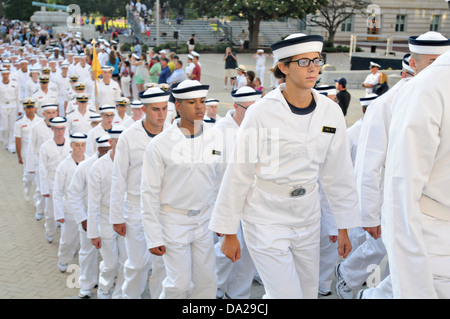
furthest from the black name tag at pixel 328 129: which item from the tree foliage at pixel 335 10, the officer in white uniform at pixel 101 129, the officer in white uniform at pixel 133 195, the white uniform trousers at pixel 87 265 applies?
the tree foliage at pixel 335 10

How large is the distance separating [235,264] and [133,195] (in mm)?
1312

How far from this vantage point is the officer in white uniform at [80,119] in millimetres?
10537

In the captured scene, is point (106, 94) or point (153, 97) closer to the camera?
point (153, 97)

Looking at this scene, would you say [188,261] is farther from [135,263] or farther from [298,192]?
[298,192]

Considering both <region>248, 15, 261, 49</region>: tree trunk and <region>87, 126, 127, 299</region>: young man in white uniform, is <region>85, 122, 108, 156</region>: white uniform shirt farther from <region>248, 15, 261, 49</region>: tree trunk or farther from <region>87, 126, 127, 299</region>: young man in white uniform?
<region>248, 15, 261, 49</region>: tree trunk

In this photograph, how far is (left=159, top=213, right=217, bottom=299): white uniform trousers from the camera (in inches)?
181

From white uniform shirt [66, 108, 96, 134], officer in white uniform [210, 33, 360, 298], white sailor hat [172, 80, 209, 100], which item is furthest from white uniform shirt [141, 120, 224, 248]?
white uniform shirt [66, 108, 96, 134]

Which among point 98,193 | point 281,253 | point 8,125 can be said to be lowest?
point 8,125

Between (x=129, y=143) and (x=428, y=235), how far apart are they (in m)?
3.63

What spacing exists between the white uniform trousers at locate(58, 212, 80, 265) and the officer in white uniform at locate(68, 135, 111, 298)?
28.0 inches

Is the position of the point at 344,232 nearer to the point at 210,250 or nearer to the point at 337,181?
the point at 337,181

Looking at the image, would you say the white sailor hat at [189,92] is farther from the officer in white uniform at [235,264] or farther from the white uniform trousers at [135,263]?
the white uniform trousers at [135,263]

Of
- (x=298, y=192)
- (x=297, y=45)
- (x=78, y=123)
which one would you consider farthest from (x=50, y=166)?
(x=297, y=45)

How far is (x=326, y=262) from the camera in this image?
5.68 m
